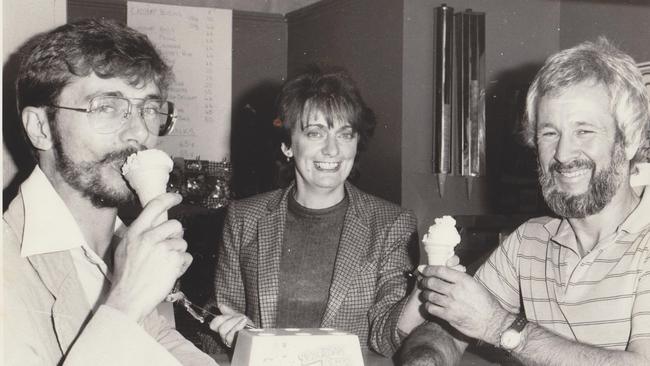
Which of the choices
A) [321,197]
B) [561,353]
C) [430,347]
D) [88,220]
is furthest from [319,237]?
[88,220]

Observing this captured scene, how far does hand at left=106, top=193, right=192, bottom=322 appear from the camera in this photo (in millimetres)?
1177

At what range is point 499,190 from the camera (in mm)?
3945

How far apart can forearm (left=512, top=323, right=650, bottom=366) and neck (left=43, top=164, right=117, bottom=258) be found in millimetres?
1055

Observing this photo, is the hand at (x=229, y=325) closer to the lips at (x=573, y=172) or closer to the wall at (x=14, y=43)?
the wall at (x=14, y=43)

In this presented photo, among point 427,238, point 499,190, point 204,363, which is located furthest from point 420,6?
point 204,363

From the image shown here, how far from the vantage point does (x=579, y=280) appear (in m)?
1.91

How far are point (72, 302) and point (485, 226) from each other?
2808 millimetres

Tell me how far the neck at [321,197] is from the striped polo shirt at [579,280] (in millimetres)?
742

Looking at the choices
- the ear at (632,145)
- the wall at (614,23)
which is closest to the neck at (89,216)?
the ear at (632,145)

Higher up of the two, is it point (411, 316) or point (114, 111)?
point (114, 111)

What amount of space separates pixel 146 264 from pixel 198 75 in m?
3.76

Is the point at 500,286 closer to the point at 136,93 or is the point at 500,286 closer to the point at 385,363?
the point at 385,363

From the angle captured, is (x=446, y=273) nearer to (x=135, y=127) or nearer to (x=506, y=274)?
(x=506, y=274)

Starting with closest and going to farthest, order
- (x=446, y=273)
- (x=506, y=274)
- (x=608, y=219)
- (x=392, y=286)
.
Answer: (x=446, y=273) → (x=608, y=219) → (x=506, y=274) → (x=392, y=286)
